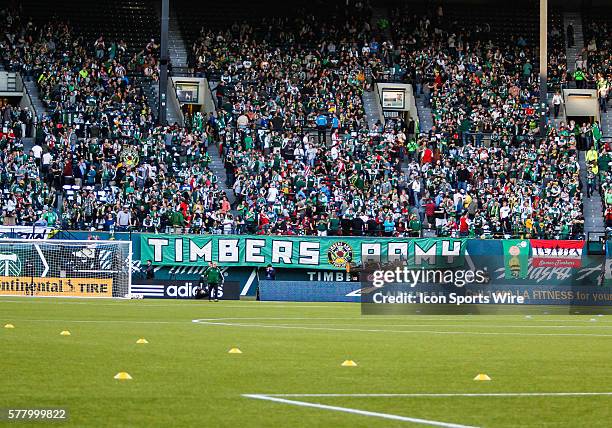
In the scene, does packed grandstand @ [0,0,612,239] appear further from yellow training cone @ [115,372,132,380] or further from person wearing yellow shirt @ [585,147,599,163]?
yellow training cone @ [115,372,132,380]

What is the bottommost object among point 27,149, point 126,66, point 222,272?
point 222,272

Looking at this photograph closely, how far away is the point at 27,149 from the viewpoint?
4931 centimetres

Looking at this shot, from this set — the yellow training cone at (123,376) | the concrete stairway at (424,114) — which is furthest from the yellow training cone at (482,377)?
the concrete stairway at (424,114)

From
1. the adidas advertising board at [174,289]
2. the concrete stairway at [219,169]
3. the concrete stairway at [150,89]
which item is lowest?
the adidas advertising board at [174,289]

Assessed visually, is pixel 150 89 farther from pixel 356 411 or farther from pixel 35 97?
pixel 356 411

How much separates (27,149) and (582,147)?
938 inches

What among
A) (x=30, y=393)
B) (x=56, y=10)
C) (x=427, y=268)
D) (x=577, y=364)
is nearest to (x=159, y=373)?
(x=30, y=393)

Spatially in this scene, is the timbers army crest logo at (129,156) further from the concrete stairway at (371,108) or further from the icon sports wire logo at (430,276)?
the icon sports wire logo at (430,276)

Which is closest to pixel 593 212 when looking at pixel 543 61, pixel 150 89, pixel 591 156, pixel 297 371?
pixel 591 156

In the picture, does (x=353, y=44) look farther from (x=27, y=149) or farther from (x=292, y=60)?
(x=27, y=149)

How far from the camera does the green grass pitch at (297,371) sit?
33.5ft

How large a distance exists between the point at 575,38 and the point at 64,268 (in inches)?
1269

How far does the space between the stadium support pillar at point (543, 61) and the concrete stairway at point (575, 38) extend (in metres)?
6.77

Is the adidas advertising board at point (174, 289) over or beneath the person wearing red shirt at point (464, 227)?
beneath
